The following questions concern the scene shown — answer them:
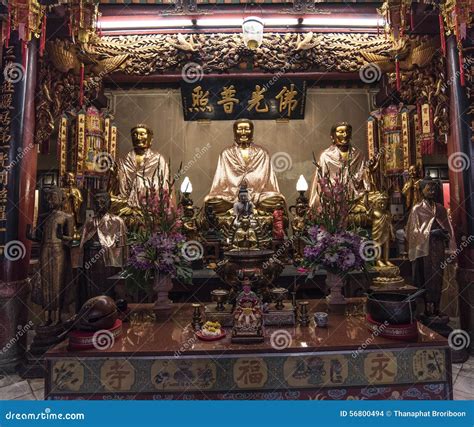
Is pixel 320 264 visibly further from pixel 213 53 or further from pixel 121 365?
pixel 213 53

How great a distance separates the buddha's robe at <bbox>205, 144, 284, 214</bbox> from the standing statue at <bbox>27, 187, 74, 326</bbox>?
2631 millimetres

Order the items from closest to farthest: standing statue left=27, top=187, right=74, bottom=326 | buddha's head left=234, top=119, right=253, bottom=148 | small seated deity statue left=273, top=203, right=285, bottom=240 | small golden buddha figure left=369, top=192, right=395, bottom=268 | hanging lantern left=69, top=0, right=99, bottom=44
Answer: standing statue left=27, top=187, right=74, bottom=326, hanging lantern left=69, top=0, right=99, bottom=44, small golden buddha figure left=369, top=192, right=395, bottom=268, small seated deity statue left=273, top=203, right=285, bottom=240, buddha's head left=234, top=119, right=253, bottom=148

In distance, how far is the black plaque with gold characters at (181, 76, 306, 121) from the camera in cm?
584

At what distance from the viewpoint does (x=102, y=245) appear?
350 centimetres

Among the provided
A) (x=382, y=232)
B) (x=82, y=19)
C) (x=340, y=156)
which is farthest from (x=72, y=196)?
(x=340, y=156)

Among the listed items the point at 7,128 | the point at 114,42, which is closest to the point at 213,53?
the point at 114,42

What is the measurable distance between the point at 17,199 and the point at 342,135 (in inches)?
189

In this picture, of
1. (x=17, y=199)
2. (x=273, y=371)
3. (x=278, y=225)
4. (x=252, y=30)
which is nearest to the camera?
(x=273, y=371)

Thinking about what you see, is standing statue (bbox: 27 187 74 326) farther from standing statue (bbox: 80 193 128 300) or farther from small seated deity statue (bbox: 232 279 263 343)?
small seated deity statue (bbox: 232 279 263 343)

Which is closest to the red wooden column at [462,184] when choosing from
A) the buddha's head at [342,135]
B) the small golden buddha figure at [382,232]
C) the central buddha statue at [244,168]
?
the small golden buddha figure at [382,232]

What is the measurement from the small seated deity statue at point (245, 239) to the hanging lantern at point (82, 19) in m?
3.23

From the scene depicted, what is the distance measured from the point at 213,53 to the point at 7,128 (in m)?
3.02

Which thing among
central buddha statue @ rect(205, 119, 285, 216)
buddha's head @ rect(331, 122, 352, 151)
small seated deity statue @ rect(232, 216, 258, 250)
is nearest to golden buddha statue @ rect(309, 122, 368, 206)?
buddha's head @ rect(331, 122, 352, 151)

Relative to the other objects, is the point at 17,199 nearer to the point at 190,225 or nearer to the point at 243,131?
the point at 190,225
